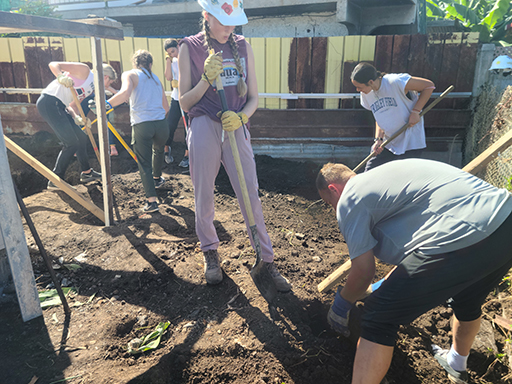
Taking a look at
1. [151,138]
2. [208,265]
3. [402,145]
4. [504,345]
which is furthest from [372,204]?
[151,138]

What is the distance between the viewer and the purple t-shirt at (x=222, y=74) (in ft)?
7.75

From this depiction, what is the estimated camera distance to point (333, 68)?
19.3ft

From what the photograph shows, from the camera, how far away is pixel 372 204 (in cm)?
162

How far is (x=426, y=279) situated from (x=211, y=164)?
1.51 metres

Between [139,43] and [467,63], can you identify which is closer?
[467,63]

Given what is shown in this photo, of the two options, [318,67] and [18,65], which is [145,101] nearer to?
[318,67]

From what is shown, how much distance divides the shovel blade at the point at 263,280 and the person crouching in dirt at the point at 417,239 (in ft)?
2.54

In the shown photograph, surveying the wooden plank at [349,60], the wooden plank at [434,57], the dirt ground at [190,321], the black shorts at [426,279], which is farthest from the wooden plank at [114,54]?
the black shorts at [426,279]

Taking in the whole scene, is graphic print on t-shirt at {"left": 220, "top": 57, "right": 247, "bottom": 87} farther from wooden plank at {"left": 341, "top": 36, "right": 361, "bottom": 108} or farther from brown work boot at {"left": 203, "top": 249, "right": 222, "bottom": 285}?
wooden plank at {"left": 341, "top": 36, "right": 361, "bottom": 108}

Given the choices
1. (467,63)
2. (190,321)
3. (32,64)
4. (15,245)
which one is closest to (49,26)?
(15,245)

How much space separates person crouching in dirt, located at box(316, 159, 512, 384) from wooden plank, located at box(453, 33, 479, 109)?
491 centimetres

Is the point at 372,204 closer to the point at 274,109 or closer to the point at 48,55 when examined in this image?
the point at 274,109

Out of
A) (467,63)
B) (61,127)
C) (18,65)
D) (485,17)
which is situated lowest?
(61,127)

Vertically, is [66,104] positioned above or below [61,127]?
above
